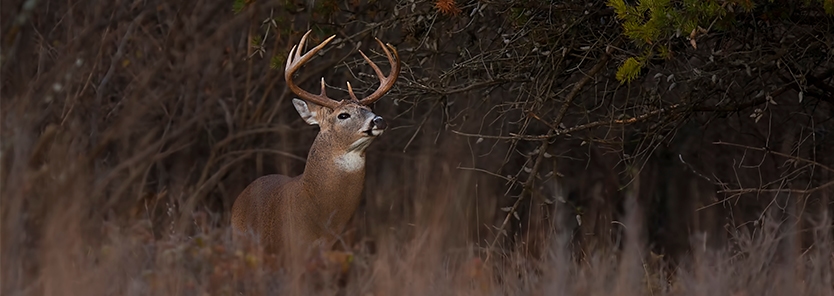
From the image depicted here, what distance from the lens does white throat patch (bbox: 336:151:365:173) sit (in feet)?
20.6

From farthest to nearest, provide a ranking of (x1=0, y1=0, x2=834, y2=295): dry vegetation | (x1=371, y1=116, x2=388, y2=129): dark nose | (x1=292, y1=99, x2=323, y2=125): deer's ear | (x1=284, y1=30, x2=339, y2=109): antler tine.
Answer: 1. (x1=292, y1=99, x2=323, y2=125): deer's ear
2. (x1=284, y1=30, x2=339, y2=109): antler tine
3. (x1=371, y1=116, x2=388, y2=129): dark nose
4. (x1=0, y1=0, x2=834, y2=295): dry vegetation

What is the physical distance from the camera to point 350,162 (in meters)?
6.29

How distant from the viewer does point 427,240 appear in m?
4.55

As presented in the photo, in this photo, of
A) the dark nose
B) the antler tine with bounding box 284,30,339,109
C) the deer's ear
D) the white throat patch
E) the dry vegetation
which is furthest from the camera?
the deer's ear

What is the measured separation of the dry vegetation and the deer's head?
15 centimetres

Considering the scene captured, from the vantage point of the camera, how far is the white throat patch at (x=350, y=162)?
627 centimetres

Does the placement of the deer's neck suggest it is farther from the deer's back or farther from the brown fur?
the deer's back

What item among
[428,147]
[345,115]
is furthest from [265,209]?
[428,147]

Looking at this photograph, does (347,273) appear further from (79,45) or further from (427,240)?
(79,45)

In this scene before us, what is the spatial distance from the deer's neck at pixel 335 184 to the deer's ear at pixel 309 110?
0.38m

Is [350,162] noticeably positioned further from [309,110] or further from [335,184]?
[309,110]

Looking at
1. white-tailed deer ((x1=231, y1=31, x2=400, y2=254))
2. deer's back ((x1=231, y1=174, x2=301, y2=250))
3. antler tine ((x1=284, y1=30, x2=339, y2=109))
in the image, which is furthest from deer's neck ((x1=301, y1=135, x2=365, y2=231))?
antler tine ((x1=284, y1=30, x2=339, y2=109))

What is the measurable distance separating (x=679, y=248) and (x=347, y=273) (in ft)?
21.4

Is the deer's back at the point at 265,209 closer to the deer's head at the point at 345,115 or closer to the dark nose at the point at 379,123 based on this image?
the deer's head at the point at 345,115
